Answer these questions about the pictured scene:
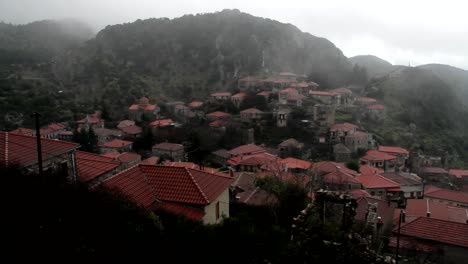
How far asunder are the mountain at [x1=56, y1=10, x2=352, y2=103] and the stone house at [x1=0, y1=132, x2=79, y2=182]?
73.7 metres

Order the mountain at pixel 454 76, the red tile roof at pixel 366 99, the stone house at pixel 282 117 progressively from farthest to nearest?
the mountain at pixel 454 76 → the red tile roof at pixel 366 99 → the stone house at pixel 282 117

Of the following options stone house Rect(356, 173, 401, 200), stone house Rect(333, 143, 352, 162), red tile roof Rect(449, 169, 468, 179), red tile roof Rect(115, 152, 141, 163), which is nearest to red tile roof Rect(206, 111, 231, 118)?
stone house Rect(333, 143, 352, 162)

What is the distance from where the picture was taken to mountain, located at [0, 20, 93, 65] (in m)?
103

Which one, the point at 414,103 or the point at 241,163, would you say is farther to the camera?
the point at 414,103

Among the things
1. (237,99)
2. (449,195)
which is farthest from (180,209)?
(237,99)

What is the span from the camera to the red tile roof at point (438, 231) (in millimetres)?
13703

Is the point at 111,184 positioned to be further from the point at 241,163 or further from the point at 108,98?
the point at 108,98

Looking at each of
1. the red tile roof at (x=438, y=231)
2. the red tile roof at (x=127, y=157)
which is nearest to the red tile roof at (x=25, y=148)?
the red tile roof at (x=438, y=231)

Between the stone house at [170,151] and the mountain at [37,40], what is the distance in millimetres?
68582

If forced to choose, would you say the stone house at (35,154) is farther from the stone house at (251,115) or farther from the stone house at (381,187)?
the stone house at (251,115)

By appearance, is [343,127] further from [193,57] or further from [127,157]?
[193,57]

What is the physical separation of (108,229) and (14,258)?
2.03m

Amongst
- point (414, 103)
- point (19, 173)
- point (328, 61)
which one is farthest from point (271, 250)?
point (328, 61)

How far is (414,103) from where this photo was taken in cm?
7681
